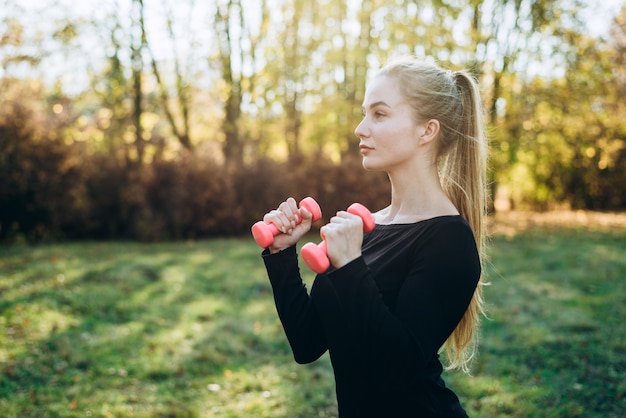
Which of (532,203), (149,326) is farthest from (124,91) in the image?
(532,203)

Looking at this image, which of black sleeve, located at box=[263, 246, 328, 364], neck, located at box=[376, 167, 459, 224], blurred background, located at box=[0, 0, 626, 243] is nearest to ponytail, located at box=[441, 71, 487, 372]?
neck, located at box=[376, 167, 459, 224]

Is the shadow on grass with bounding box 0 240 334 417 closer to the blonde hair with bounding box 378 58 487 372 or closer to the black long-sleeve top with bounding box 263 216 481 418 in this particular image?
the black long-sleeve top with bounding box 263 216 481 418

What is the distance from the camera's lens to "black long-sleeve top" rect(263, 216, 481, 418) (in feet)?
5.62

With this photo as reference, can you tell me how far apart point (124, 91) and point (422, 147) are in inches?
645

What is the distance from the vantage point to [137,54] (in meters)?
16.0

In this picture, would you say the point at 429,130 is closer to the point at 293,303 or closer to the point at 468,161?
the point at 468,161

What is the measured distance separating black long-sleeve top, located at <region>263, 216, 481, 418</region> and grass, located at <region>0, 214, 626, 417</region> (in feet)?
10.4

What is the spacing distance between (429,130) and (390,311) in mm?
709

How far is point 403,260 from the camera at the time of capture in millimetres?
1960

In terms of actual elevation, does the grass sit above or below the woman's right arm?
below

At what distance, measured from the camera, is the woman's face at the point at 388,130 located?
2053 mm

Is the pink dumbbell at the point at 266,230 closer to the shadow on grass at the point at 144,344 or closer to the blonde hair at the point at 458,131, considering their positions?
the blonde hair at the point at 458,131

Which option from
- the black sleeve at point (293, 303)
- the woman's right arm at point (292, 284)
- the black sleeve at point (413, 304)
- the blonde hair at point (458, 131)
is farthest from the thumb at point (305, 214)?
the blonde hair at point (458, 131)

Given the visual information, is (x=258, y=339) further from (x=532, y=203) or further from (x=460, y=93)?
(x=532, y=203)
